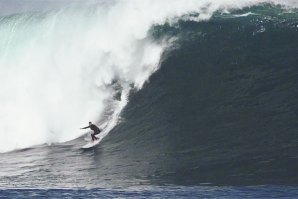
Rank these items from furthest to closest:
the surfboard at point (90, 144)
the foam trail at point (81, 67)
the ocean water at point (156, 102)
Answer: the foam trail at point (81, 67) < the surfboard at point (90, 144) < the ocean water at point (156, 102)

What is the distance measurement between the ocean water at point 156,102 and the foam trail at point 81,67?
0.21 feet

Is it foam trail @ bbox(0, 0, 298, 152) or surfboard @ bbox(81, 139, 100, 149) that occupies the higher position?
foam trail @ bbox(0, 0, 298, 152)

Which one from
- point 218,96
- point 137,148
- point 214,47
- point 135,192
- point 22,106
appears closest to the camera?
point 135,192

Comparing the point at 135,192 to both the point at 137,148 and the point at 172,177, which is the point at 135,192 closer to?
the point at 172,177

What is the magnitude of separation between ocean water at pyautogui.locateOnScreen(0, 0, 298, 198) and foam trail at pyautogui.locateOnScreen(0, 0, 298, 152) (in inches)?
2.5

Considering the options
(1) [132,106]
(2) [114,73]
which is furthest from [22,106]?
(1) [132,106]

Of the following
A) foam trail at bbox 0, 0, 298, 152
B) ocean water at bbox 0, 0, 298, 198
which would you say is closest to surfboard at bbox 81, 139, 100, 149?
ocean water at bbox 0, 0, 298, 198

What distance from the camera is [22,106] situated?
78.5 feet

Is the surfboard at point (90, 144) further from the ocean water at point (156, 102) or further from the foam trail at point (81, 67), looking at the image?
the foam trail at point (81, 67)

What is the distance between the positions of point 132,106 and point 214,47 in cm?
382

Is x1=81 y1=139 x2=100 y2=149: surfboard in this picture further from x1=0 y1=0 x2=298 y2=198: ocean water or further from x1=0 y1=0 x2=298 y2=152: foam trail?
x1=0 y1=0 x2=298 y2=152: foam trail

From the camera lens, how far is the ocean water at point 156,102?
11695 mm

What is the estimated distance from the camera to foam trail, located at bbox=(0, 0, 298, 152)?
20766 mm

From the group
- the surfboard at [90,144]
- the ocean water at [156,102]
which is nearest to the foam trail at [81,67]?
the ocean water at [156,102]
